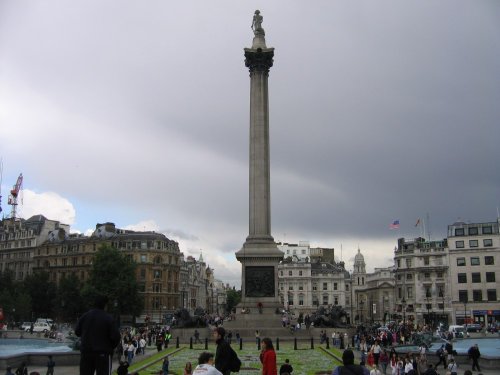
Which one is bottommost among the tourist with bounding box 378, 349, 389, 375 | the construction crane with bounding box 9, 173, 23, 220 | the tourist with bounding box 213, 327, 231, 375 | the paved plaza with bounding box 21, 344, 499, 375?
the paved plaza with bounding box 21, 344, 499, 375

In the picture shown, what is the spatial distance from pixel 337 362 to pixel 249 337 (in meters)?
19.1

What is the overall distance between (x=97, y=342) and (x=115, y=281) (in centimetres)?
8276

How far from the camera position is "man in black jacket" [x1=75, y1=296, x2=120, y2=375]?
9.45 m

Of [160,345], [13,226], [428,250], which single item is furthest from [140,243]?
[160,345]

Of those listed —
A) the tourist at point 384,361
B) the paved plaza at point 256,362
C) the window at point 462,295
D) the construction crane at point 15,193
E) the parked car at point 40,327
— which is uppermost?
the construction crane at point 15,193

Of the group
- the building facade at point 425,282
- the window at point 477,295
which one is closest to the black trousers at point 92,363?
the building facade at point 425,282

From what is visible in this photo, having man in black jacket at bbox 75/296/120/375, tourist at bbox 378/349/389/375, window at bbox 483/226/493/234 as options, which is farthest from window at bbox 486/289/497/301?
man in black jacket at bbox 75/296/120/375

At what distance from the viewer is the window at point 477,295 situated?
98.8 metres

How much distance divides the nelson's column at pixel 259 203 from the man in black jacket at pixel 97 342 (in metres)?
47.9

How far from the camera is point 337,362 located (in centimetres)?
3434

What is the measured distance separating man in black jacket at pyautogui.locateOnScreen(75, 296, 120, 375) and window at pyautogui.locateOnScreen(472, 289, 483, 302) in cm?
10029

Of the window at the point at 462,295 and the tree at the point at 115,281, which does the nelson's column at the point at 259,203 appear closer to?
the tree at the point at 115,281

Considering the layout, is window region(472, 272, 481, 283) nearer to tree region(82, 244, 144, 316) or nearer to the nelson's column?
the nelson's column

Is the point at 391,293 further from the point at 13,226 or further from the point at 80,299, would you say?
the point at 13,226
